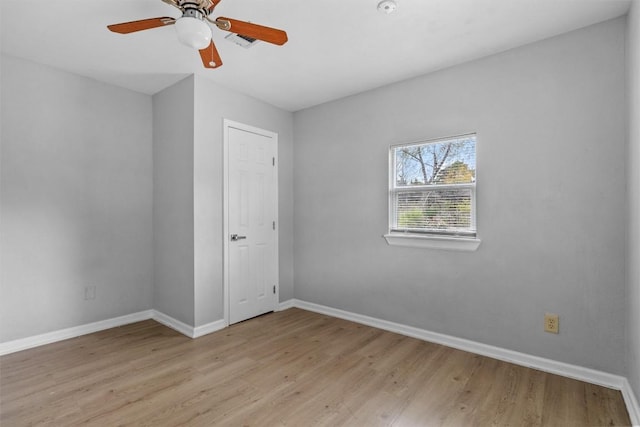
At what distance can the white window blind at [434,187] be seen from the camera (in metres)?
2.96

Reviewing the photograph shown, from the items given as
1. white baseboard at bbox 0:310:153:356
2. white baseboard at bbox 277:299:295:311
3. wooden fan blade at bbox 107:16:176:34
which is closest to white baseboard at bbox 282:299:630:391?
white baseboard at bbox 277:299:295:311

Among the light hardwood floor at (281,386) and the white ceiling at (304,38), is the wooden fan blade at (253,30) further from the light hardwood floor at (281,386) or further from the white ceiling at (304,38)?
the light hardwood floor at (281,386)

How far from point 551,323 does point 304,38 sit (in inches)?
114

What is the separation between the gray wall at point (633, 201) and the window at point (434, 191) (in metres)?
1.00

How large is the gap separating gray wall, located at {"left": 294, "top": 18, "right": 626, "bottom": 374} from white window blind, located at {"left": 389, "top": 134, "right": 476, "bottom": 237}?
10cm

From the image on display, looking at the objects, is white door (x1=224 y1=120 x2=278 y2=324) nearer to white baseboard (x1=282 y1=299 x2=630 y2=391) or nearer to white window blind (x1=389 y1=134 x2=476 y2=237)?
white baseboard (x1=282 y1=299 x2=630 y2=391)

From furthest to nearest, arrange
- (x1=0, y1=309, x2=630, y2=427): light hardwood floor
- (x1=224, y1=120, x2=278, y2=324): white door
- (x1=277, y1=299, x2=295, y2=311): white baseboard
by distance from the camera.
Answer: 1. (x1=277, y1=299, x2=295, y2=311): white baseboard
2. (x1=224, y1=120, x2=278, y2=324): white door
3. (x1=0, y1=309, x2=630, y2=427): light hardwood floor

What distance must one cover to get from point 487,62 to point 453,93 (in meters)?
0.34

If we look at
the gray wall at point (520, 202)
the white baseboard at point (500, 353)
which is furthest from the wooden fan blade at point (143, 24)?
the white baseboard at point (500, 353)

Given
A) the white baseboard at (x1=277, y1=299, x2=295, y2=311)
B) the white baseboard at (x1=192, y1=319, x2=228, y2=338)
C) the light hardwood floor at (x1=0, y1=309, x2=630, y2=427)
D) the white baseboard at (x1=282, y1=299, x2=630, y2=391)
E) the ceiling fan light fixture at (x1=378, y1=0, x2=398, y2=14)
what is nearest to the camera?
the light hardwood floor at (x1=0, y1=309, x2=630, y2=427)

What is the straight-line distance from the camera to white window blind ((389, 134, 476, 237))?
Answer: 2.96m

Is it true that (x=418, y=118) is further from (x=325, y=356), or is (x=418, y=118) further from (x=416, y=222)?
(x=325, y=356)

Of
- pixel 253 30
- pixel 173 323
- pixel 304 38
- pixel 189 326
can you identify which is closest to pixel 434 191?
pixel 304 38

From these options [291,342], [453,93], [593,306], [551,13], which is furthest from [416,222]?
[551,13]
